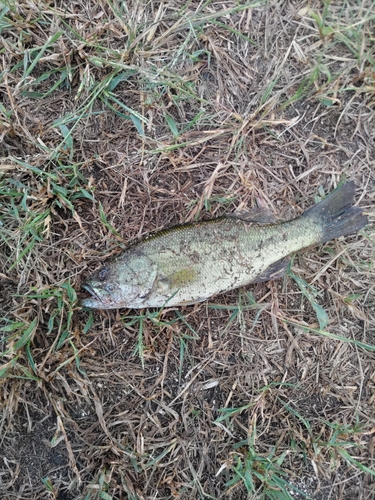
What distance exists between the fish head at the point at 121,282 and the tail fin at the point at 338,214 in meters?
1.33

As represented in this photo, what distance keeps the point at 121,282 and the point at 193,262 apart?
0.56m

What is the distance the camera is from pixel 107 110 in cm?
319

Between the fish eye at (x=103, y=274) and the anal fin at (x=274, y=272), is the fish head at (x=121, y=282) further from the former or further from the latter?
the anal fin at (x=274, y=272)

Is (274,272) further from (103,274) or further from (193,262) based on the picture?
(103,274)

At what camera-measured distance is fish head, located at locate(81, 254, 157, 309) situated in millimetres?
2939

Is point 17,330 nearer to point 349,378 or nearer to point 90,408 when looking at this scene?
point 90,408

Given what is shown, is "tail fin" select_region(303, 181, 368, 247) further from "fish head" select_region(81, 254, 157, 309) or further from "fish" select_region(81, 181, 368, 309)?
"fish head" select_region(81, 254, 157, 309)

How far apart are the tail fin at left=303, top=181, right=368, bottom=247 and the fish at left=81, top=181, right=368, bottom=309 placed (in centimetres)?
11

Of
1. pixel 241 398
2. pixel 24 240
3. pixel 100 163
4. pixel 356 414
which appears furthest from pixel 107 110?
pixel 356 414

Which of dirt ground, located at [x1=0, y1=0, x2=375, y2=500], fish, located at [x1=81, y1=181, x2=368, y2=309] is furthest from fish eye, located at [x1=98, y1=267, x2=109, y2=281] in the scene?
dirt ground, located at [x1=0, y1=0, x2=375, y2=500]

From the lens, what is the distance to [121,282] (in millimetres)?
2945

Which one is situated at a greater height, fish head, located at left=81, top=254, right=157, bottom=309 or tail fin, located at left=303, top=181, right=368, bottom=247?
fish head, located at left=81, top=254, right=157, bottom=309

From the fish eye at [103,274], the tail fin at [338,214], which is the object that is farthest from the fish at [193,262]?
the tail fin at [338,214]

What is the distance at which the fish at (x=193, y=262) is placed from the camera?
9.66 ft
